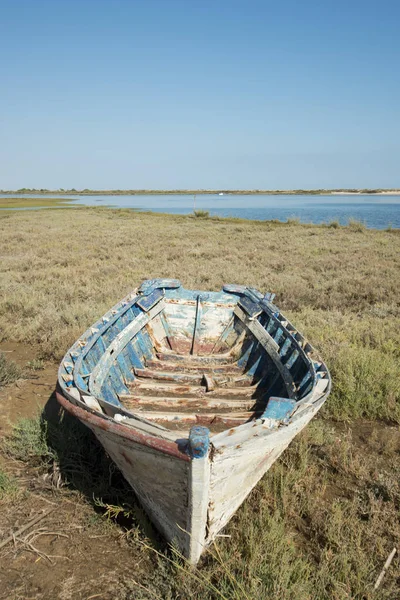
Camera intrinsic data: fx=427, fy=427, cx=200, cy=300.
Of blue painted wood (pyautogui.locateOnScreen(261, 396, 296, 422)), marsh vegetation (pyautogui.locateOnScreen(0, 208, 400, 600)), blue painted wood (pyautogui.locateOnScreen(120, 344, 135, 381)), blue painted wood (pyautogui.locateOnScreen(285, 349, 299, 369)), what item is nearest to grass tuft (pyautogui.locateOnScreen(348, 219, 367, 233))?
marsh vegetation (pyautogui.locateOnScreen(0, 208, 400, 600))

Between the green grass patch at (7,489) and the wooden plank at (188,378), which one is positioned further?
the wooden plank at (188,378)

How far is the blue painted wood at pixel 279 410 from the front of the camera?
10.0ft

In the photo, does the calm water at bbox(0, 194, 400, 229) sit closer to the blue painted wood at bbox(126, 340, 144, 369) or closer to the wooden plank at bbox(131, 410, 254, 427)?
the blue painted wood at bbox(126, 340, 144, 369)

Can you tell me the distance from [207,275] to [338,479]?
8.83 m

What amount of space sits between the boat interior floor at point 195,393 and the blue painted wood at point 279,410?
1.15 m

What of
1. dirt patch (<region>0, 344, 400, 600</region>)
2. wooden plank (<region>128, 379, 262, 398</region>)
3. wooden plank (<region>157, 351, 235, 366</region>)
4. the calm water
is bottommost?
dirt patch (<region>0, 344, 400, 600</region>)

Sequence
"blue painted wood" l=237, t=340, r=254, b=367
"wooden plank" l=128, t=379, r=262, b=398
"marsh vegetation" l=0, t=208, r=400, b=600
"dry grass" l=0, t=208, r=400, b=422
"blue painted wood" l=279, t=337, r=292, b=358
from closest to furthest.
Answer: "marsh vegetation" l=0, t=208, r=400, b=600 < "wooden plank" l=128, t=379, r=262, b=398 < "blue painted wood" l=279, t=337, r=292, b=358 < "blue painted wood" l=237, t=340, r=254, b=367 < "dry grass" l=0, t=208, r=400, b=422

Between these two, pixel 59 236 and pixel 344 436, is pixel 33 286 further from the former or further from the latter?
pixel 59 236

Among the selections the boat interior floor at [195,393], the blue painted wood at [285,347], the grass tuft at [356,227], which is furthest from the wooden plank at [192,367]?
the grass tuft at [356,227]

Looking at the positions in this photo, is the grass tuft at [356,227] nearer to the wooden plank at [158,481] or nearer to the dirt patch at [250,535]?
the dirt patch at [250,535]

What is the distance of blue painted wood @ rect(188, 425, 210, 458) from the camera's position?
245 cm

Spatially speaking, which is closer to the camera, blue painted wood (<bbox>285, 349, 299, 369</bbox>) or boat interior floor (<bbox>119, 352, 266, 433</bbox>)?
boat interior floor (<bbox>119, 352, 266, 433</bbox>)

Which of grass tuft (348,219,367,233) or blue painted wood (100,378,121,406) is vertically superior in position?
grass tuft (348,219,367,233)

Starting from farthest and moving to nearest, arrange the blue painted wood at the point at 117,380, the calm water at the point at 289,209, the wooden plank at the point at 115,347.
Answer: the calm water at the point at 289,209 < the blue painted wood at the point at 117,380 < the wooden plank at the point at 115,347
